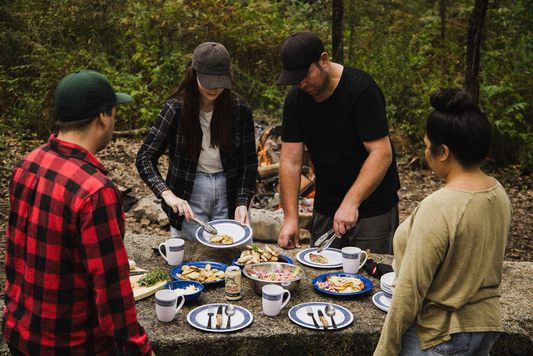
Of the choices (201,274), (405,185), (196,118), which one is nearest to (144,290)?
(201,274)

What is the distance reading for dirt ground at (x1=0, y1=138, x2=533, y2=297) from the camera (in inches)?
218

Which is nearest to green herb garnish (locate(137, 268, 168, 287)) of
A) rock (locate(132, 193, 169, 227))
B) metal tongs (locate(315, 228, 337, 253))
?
metal tongs (locate(315, 228, 337, 253))

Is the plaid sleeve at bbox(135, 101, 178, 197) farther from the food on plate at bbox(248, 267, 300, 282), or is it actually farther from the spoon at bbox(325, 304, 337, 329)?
the spoon at bbox(325, 304, 337, 329)

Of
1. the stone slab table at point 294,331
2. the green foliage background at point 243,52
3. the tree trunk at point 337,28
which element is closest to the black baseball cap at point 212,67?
the stone slab table at point 294,331

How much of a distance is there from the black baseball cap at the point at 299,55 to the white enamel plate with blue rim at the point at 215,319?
55.6 inches

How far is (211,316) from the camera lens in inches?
90.4

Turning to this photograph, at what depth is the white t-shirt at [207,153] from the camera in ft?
10.5

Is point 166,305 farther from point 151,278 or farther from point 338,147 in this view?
point 338,147

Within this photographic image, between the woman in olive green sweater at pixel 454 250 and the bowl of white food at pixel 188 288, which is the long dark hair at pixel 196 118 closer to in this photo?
the bowl of white food at pixel 188 288

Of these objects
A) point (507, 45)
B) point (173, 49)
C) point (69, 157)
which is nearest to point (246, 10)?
point (173, 49)

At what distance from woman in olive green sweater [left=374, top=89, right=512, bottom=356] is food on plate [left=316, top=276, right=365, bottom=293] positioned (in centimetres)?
77

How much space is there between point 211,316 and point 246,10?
8.55m

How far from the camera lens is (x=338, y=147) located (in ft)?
10.3

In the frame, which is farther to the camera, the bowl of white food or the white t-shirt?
the white t-shirt
